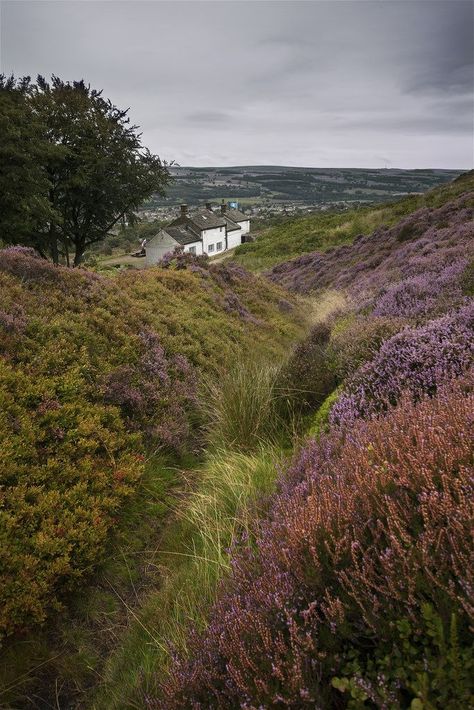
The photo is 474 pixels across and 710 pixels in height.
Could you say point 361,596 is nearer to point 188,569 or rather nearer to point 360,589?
point 360,589

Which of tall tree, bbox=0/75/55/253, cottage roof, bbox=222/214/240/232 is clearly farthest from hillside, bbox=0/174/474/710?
cottage roof, bbox=222/214/240/232

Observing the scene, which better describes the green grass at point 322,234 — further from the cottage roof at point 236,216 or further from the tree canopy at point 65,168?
the cottage roof at point 236,216

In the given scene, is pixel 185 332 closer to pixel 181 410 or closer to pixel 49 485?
pixel 181 410

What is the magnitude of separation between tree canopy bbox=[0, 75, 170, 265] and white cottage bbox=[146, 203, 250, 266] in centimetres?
2424

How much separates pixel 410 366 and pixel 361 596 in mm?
2912

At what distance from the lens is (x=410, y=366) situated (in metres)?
4.26

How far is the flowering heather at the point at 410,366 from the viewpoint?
12.7ft

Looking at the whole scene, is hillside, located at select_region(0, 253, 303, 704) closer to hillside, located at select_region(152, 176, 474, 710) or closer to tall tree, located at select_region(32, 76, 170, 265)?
hillside, located at select_region(152, 176, 474, 710)

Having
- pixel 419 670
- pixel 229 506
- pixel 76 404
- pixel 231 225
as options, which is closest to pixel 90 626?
pixel 229 506

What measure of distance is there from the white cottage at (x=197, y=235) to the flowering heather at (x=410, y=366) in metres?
46.4

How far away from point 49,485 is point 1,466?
53cm

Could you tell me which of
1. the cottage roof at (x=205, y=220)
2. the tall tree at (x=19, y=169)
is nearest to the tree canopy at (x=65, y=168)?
the tall tree at (x=19, y=169)

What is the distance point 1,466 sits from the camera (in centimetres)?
410

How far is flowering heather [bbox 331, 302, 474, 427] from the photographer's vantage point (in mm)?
3869
